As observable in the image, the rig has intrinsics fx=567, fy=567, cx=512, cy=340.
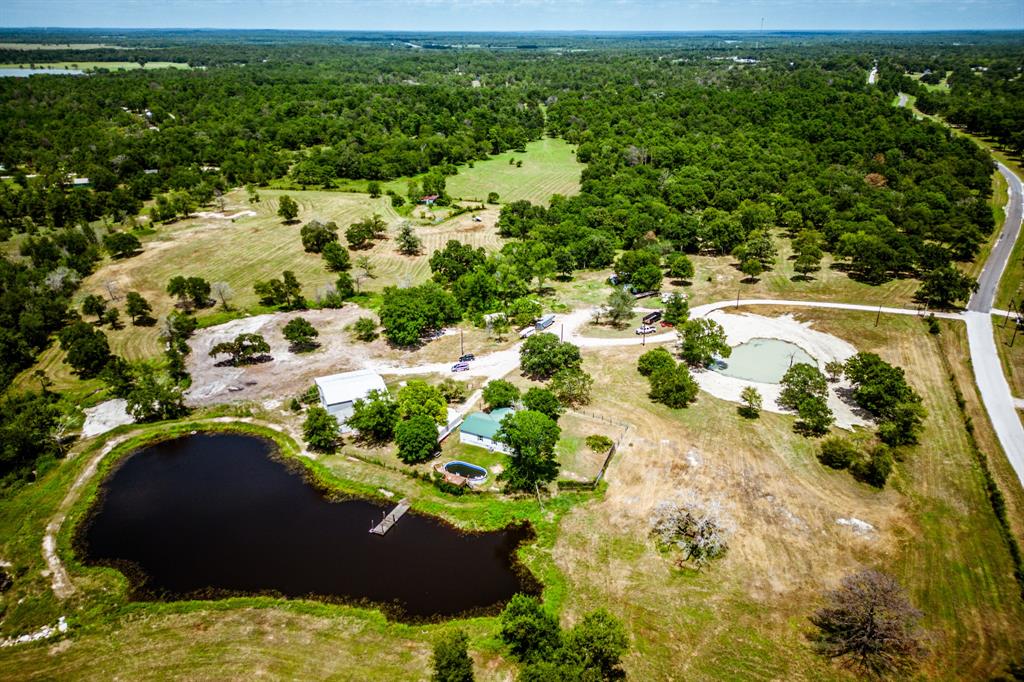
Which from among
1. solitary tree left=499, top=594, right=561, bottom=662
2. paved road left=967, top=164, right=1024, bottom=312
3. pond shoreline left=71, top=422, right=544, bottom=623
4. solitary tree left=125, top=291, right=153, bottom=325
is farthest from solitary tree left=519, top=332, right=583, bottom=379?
paved road left=967, top=164, right=1024, bottom=312

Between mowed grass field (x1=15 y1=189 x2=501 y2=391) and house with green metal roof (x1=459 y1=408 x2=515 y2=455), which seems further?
mowed grass field (x1=15 y1=189 x2=501 y2=391)

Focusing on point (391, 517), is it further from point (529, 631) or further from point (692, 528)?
point (692, 528)

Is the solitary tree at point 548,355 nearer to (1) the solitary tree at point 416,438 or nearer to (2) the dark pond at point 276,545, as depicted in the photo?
(1) the solitary tree at point 416,438

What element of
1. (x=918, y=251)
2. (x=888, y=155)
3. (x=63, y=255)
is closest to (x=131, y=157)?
(x=63, y=255)

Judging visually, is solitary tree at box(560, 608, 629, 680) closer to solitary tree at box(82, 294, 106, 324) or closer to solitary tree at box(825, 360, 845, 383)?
solitary tree at box(825, 360, 845, 383)

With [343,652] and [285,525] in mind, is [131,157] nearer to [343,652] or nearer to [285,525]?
[285,525]

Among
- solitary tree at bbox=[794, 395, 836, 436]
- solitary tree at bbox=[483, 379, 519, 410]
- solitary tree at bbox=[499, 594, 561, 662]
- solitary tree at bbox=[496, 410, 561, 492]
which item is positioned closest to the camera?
solitary tree at bbox=[499, 594, 561, 662]
